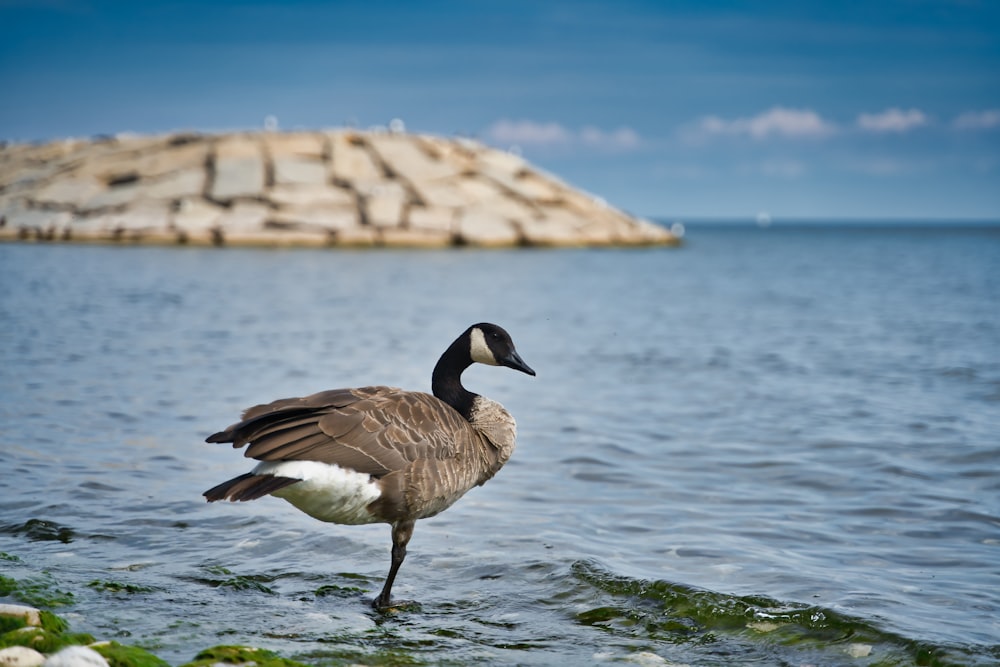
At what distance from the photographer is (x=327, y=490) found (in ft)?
19.9

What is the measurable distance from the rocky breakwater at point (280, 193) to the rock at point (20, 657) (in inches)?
2119

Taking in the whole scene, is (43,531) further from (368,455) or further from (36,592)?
(368,455)

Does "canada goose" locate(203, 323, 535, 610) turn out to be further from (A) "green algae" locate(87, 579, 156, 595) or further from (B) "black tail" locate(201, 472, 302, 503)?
(A) "green algae" locate(87, 579, 156, 595)

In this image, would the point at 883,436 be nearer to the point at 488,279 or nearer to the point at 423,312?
the point at 423,312

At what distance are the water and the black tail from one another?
0.79 m

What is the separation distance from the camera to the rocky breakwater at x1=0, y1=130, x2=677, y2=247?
5697 cm

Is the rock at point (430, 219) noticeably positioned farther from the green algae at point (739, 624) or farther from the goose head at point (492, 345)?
the green algae at point (739, 624)

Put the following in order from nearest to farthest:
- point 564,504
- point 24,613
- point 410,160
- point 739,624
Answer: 1. point 24,613
2. point 739,624
3. point 564,504
4. point 410,160

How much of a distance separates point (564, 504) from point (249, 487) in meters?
4.34

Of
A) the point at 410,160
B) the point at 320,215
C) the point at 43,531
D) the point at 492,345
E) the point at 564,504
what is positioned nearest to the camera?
the point at 492,345

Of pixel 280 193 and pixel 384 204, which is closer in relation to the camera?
pixel 280 193

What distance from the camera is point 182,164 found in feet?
200

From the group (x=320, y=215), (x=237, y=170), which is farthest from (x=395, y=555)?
(x=237, y=170)

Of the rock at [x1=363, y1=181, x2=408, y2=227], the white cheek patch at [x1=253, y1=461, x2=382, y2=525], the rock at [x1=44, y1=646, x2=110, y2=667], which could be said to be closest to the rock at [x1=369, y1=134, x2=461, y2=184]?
the rock at [x1=363, y1=181, x2=408, y2=227]
